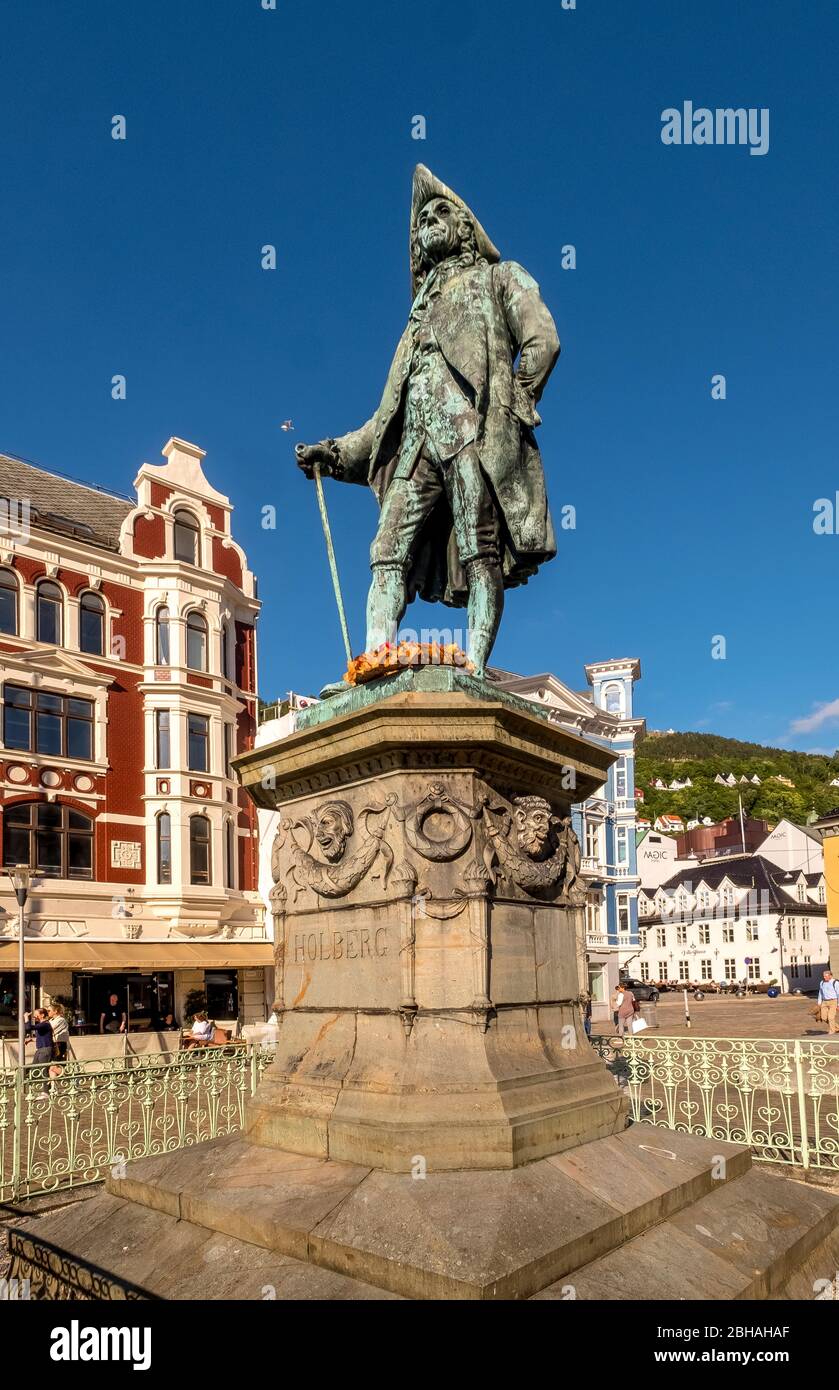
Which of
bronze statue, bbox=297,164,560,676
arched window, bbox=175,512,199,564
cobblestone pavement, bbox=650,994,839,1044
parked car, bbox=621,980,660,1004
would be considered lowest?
parked car, bbox=621,980,660,1004

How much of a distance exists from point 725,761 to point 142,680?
15930 cm

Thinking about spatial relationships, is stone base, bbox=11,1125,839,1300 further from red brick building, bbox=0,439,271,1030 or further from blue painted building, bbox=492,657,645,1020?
blue painted building, bbox=492,657,645,1020

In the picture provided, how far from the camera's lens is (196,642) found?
3256 centimetres

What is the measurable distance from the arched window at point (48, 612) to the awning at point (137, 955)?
29.8 feet

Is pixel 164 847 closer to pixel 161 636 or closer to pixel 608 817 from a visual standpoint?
pixel 161 636

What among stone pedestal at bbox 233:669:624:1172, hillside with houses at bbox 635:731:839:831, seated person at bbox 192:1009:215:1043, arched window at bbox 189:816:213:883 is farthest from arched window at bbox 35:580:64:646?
hillside with houses at bbox 635:731:839:831

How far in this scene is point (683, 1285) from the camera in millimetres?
4051

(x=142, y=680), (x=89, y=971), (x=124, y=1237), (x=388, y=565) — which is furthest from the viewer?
(x=142, y=680)

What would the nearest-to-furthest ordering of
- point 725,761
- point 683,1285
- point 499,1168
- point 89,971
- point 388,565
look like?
point 683,1285
point 499,1168
point 388,565
point 89,971
point 725,761

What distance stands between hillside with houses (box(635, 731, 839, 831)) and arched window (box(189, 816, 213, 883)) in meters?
100

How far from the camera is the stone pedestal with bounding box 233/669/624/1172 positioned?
4.71m

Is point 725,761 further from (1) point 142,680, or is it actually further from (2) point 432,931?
(2) point 432,931

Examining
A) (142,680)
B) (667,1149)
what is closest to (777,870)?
(142,680)

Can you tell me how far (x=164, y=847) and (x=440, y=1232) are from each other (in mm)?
27857
